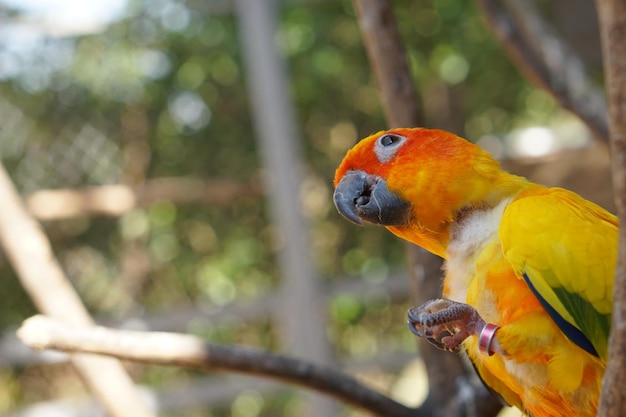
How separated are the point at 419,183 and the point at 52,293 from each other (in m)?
0.84

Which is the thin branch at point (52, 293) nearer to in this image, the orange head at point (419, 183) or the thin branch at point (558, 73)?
the orange head at point (419, 183)

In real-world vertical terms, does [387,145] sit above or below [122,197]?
above

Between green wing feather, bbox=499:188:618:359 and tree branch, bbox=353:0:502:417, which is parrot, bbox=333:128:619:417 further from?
tree branch, bbox=353:0:502:417

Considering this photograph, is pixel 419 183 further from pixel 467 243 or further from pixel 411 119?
pixel 411 119

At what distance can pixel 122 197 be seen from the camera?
111 inches

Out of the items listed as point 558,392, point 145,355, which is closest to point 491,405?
point 558,392

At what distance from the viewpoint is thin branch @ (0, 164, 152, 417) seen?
147 centimetres

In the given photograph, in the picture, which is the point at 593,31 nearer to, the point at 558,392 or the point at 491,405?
the point at 491,405

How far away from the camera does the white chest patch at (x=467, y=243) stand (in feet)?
3.33

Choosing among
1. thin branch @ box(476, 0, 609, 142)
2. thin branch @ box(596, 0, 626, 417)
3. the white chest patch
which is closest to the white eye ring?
the white chest patch

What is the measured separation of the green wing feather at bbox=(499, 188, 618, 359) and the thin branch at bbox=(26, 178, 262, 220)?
6.84ft

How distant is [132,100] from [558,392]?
2.72m

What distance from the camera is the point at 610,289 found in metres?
0.91

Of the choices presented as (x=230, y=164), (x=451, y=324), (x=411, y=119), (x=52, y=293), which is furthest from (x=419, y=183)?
(x=230, y=164)
